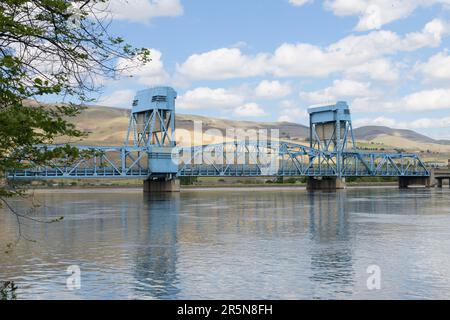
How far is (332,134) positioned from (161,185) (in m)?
64.3

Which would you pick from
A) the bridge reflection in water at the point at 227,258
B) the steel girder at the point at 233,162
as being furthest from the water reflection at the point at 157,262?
the steel girder at the point at 233,162

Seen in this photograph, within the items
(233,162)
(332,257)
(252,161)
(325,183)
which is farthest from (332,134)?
(332,257)

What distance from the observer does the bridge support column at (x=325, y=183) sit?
182500mm

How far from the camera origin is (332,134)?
189 m

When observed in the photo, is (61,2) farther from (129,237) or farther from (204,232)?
(204,232)

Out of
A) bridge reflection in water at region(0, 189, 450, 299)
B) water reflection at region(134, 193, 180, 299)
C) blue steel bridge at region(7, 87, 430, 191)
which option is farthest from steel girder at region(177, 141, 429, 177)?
water reflection at region(134, 193, 180, 299)

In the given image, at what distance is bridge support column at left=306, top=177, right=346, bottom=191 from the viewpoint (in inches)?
7185

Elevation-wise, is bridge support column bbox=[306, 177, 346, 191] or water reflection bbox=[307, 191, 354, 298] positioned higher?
bridge support column bbox=[306, 177, 346, 191]

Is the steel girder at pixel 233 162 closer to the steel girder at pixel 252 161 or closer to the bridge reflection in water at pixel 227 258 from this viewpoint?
the steel girder at pixel 252 161

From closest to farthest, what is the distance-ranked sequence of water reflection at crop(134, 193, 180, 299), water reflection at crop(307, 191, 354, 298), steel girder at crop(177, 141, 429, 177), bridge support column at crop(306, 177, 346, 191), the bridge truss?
1. water reflection at crop(134, 193, 180, 299)
2. water reflection at crop(307, 191, 354, 298)
3. the bridge truss
4. steel girder at crop(177, 141, 429, 177)
5. bridge support column at crop(306, 177, 346, 191)

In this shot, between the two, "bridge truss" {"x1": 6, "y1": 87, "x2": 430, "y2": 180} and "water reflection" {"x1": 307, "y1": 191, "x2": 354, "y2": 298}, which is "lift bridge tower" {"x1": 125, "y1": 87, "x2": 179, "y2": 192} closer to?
"bridge truss" {"x1": 6, "y1": 87, "x2": 430, "y2": 180}

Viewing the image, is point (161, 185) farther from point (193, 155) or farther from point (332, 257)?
point (332, 257)

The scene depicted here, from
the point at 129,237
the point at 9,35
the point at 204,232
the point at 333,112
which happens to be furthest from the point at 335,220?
the point at 333,112

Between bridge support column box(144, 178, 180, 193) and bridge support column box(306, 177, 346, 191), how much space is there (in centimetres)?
5184
